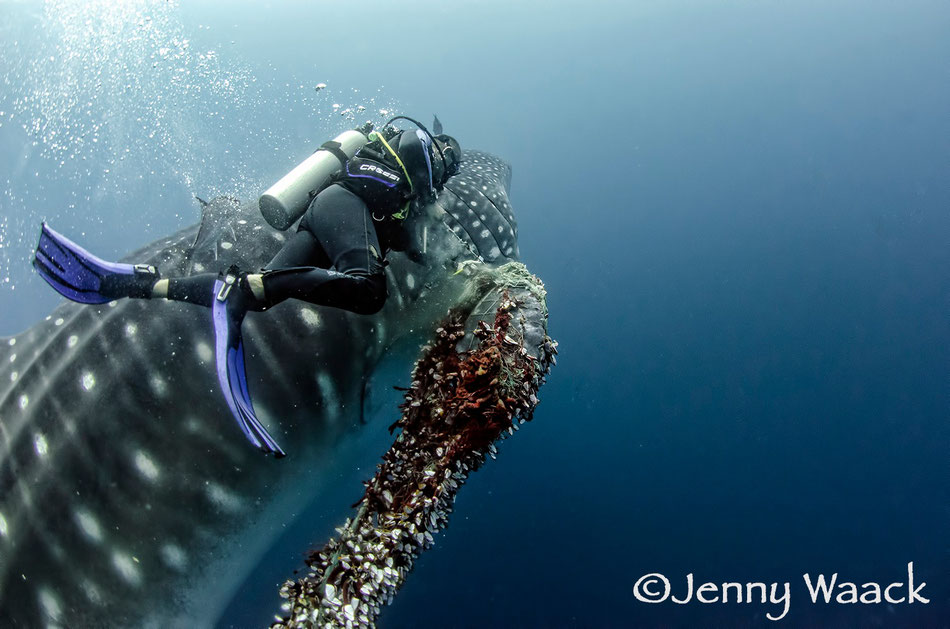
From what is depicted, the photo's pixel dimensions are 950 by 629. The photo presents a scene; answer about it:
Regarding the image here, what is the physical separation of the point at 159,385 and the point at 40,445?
2.58ft

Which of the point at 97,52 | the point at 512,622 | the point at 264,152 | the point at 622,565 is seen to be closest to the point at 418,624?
the point at 512,622

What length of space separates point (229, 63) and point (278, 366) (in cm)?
6387

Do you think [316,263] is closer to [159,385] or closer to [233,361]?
[233,361]

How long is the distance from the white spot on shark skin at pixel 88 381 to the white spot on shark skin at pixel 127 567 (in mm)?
1102

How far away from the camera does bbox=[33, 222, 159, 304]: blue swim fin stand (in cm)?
304

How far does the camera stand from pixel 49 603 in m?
3.20

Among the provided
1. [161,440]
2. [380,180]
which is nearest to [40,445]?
[161,440]

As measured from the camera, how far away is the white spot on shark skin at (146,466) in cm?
339

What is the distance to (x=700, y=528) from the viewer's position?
1817 centimetres

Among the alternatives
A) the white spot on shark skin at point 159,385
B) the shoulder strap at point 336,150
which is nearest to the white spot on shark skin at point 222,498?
the white spot on shark skin at point 159,385

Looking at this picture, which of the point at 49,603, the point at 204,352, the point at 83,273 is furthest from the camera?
the point at 204,352

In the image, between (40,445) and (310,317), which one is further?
(310,317)

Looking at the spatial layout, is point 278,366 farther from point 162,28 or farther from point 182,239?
point 162,28

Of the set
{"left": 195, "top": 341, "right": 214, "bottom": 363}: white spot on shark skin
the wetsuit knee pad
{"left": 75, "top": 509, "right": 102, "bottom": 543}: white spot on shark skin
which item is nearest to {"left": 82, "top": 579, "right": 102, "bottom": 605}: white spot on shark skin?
{"left": 75, "top": 509, "right": 102, "bottom": 543}: white spot on shark skin
